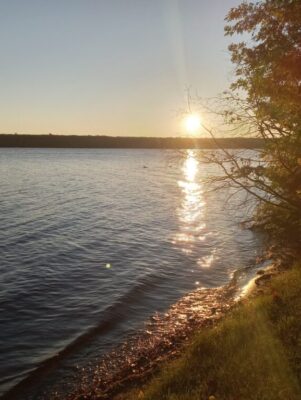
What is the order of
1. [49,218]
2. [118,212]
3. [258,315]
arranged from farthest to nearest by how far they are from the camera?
1. [118,212]
2. [49,218]
3. [258,315]

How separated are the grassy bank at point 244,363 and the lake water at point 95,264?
14.5 ft

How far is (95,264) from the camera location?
78.0ft

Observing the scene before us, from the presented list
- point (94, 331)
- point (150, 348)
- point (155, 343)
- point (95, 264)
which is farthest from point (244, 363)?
point (95, 264)

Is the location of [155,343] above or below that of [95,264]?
above

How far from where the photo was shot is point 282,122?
1349cm

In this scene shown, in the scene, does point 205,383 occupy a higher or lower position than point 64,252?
higher

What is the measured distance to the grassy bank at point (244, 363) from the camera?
328 inches

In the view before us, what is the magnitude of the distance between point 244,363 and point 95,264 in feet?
49.9

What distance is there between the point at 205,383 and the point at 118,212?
32.7 m

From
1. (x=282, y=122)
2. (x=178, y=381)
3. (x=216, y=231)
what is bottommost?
(x=216, y=231)

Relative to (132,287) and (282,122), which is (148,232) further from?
(282,122)

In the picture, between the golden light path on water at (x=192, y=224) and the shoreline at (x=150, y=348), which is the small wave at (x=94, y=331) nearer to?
the shoreline at (x=150, y=348)

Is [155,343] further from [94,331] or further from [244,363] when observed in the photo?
[244,363]

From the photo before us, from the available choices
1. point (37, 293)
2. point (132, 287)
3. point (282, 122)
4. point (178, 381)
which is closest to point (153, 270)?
point (132, 287)
